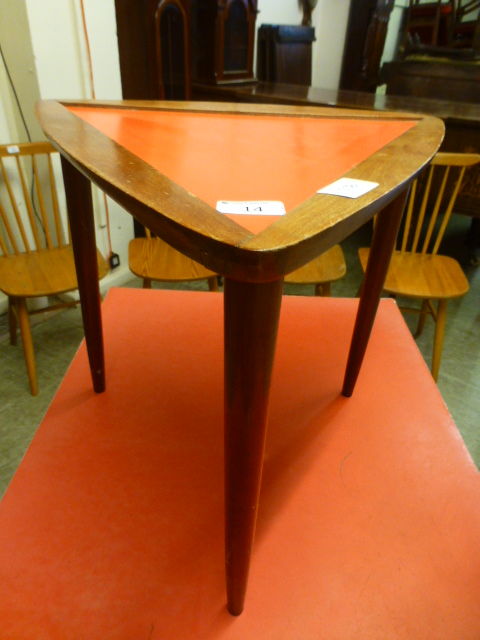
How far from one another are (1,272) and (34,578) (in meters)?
1.03

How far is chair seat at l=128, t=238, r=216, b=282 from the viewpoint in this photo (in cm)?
→ 136

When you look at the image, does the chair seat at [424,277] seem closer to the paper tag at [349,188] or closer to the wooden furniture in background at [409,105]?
the wooden furniture in background at [409,105]

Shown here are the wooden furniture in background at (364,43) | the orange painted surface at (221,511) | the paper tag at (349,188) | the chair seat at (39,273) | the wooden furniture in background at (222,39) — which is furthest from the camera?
the wooden furniture in background at (364,43)

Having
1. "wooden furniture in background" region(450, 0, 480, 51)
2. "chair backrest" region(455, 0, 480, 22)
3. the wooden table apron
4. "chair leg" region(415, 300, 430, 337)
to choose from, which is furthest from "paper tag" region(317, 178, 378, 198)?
"chair backrest" region(455, 0, 480, 22)

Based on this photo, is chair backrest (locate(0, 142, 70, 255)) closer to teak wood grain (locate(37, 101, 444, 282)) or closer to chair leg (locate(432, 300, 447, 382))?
teak wood grain (locate(37, 101, 444, 282))

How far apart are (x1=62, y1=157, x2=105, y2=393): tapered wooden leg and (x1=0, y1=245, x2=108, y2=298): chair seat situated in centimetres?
49

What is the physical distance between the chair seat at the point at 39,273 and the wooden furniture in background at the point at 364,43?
10.6 feet

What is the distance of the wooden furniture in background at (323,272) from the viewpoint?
1.38 metres

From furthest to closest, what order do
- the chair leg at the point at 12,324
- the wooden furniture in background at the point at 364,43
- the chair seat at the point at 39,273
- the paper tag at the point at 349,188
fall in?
1. the wooden furniture in background at the point at 364,43
2. the chair leg at the point at 12,324
3. the chair seat at the point at 39,273
4. the paper tag at the point at 349,188

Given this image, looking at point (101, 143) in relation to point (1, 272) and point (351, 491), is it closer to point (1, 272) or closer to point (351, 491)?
point (351, 491)

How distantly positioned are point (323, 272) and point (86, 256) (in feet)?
2.77

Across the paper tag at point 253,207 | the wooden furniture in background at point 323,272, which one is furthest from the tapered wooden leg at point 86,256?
the wooden furniture in background at point 323,272

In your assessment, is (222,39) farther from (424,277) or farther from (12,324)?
(12,324)

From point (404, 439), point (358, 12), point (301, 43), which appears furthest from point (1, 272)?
point (358, 12)
